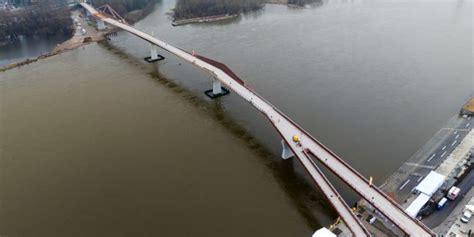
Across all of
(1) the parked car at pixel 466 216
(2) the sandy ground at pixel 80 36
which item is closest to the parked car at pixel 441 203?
(1) the parked car at pixel 466 216

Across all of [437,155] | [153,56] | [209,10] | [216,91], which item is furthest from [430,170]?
[209,10]

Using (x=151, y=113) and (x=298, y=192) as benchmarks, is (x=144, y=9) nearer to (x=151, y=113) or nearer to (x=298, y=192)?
(x=151, y=113)

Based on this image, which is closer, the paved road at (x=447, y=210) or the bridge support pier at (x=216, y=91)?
the paved road at (x=447, y=210)

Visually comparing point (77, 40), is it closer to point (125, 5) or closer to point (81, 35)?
point (81, 35)

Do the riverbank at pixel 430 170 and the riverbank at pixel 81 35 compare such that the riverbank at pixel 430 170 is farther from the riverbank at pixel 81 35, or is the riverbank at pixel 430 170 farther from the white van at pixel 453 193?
the riverbank at pixel 81 35

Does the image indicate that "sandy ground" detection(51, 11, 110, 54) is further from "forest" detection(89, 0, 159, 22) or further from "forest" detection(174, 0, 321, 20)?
"forest" detection(174, 0, 321, 20)

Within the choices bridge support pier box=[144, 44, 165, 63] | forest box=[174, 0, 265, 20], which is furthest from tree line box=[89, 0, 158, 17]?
bridge support pier box=[144, 44, 165, 63]
